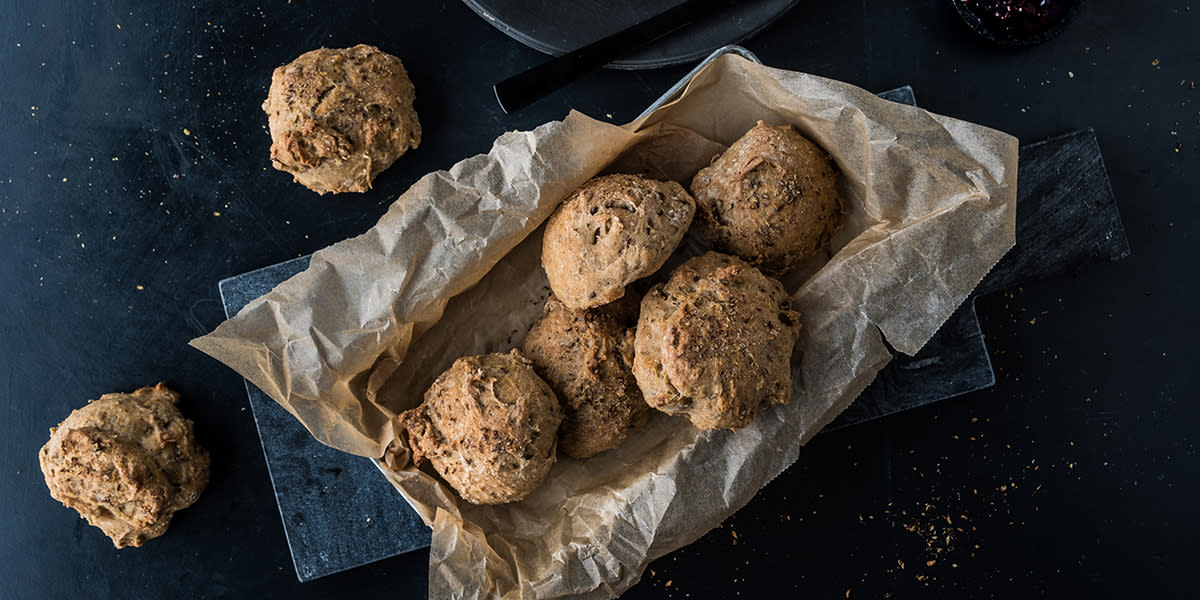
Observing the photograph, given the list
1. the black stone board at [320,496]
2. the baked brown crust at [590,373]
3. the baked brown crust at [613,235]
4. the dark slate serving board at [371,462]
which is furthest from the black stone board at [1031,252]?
the black stone board at [320,496]

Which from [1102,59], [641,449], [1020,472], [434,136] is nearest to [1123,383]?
[1020,472]

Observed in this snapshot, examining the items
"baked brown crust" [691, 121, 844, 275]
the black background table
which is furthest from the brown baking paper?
the black background table

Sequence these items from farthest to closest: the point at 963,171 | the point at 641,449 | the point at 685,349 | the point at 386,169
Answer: the point at 386,169 < the point at 641,449 < the point at 963,171 < the point at 685,349

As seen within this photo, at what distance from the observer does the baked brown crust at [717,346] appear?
1705 mm

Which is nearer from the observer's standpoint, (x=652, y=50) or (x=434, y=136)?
(x=652, y=50)

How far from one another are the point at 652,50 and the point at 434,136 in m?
0.68

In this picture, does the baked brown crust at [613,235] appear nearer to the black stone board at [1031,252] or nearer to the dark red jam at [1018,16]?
the black stone board at [1031,252]

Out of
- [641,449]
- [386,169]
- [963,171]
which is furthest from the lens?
[386,169]

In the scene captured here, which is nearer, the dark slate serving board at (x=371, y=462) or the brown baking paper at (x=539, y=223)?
the brown baking paper at (x=539, y=223)

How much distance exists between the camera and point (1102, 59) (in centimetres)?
236

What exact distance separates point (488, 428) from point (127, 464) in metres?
1.08

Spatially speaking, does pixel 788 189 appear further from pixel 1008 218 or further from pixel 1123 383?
pixel 1123 383

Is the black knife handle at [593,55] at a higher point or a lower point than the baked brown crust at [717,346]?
higher

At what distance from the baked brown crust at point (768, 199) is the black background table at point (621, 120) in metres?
0.52
